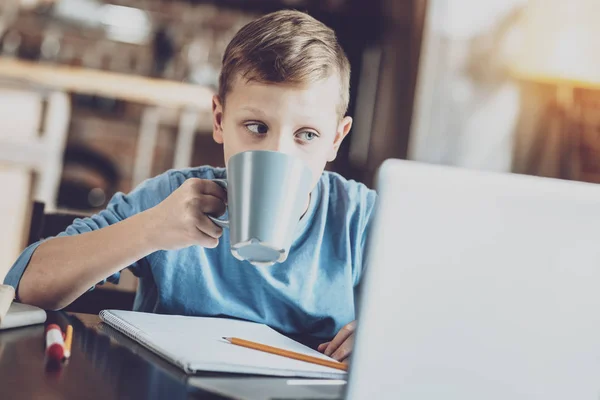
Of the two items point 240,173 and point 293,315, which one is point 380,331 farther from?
point 293,315

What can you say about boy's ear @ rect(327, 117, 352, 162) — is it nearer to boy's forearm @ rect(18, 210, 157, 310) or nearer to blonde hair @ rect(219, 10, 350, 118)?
blonde hair @ rect(219, 10, 350, 118)

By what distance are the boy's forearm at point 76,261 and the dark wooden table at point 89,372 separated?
0.12 metres

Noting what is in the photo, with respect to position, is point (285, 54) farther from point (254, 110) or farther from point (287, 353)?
point (287, 353)

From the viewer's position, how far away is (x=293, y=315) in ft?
3.23

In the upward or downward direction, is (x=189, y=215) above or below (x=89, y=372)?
above

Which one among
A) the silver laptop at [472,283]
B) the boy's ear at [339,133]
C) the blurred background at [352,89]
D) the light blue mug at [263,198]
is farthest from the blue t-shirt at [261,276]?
the blurred background at [352,89]

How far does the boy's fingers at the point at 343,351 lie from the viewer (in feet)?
2.35

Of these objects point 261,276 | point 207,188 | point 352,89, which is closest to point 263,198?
point 207,188

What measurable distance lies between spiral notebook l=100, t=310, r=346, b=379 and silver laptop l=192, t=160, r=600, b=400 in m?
0.15

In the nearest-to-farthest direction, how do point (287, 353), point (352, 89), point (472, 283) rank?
1. point (472, 283)
2. point (287, 353)
3. point (352, 89)

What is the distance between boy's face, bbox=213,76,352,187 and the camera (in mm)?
822

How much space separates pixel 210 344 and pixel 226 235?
0.36 m

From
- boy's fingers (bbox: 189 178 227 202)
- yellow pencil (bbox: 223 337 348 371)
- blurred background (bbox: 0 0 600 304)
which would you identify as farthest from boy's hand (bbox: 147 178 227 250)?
blurred background (bbox: 0 0 600 304)

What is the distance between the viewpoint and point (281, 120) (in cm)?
82
